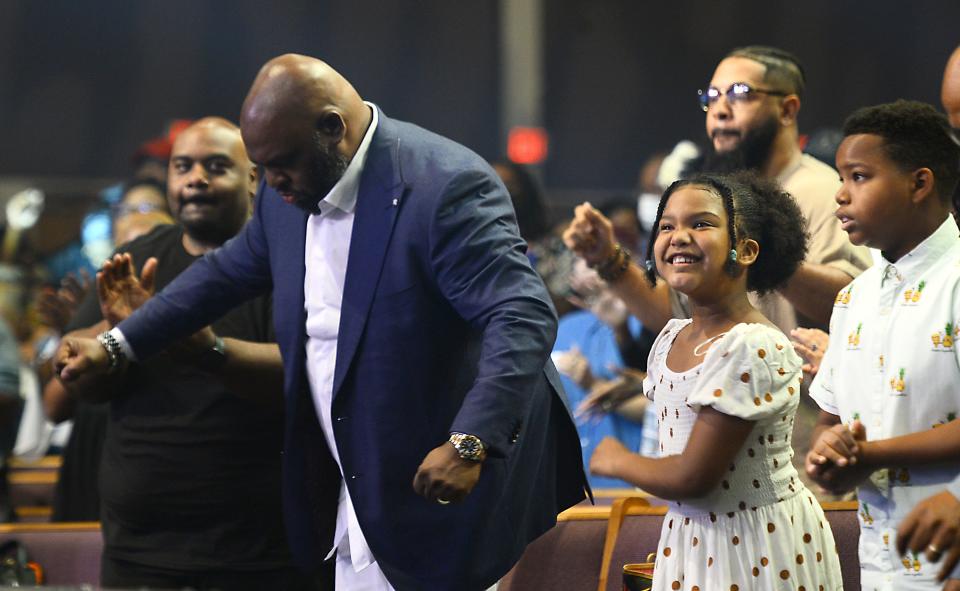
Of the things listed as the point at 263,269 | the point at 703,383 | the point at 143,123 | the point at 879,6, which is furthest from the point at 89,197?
the point at 703,383

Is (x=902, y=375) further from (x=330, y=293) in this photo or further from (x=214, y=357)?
(x=214, y=357)

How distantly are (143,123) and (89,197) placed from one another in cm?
72

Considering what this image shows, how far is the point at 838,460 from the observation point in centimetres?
239

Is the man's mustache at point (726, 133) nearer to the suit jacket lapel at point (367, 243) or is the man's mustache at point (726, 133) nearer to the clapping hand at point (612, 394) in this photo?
the clapping hand at point (612, 394)

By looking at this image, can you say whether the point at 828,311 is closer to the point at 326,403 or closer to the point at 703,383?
the point at 703,383

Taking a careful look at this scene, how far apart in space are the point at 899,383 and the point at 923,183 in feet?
1.34

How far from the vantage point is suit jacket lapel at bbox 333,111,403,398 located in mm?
2867

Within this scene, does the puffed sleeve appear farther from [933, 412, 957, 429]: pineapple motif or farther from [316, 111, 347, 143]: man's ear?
[316, 111, 347, 143]: man's ear

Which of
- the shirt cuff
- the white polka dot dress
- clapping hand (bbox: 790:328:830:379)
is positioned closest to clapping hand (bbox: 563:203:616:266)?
clapping hand (bbox: 790:328:830:379)

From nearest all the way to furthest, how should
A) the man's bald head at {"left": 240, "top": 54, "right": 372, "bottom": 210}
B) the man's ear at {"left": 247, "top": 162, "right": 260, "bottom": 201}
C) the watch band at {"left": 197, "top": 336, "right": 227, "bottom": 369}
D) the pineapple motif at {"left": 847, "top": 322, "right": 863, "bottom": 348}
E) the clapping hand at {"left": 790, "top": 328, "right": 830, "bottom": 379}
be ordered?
the pineapple motif at {"left": 847, "top": 322, "right": 863, "bottom": 348}
the man's bald head at {"left": 240, "top": 54, "right": 372, "bottom": 210}
the clapping hand at {"left": 790, "top": 328, "right": 830, "bottom": 379}
the watch band at {"left": 197, "top": 336, "right": 227, "bottom": 369}
the man's ear at {"left": 247, "top": 162, "right": 260, "bottom": 201}

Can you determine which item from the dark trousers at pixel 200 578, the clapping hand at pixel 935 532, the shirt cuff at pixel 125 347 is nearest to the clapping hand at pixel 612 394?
the dark trousers at pixel 200 578

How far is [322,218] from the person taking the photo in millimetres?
3043

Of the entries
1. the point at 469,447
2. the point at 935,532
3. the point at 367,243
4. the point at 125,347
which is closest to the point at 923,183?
the point at 935,532

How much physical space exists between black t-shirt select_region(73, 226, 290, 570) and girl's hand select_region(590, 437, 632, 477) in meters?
1.15
